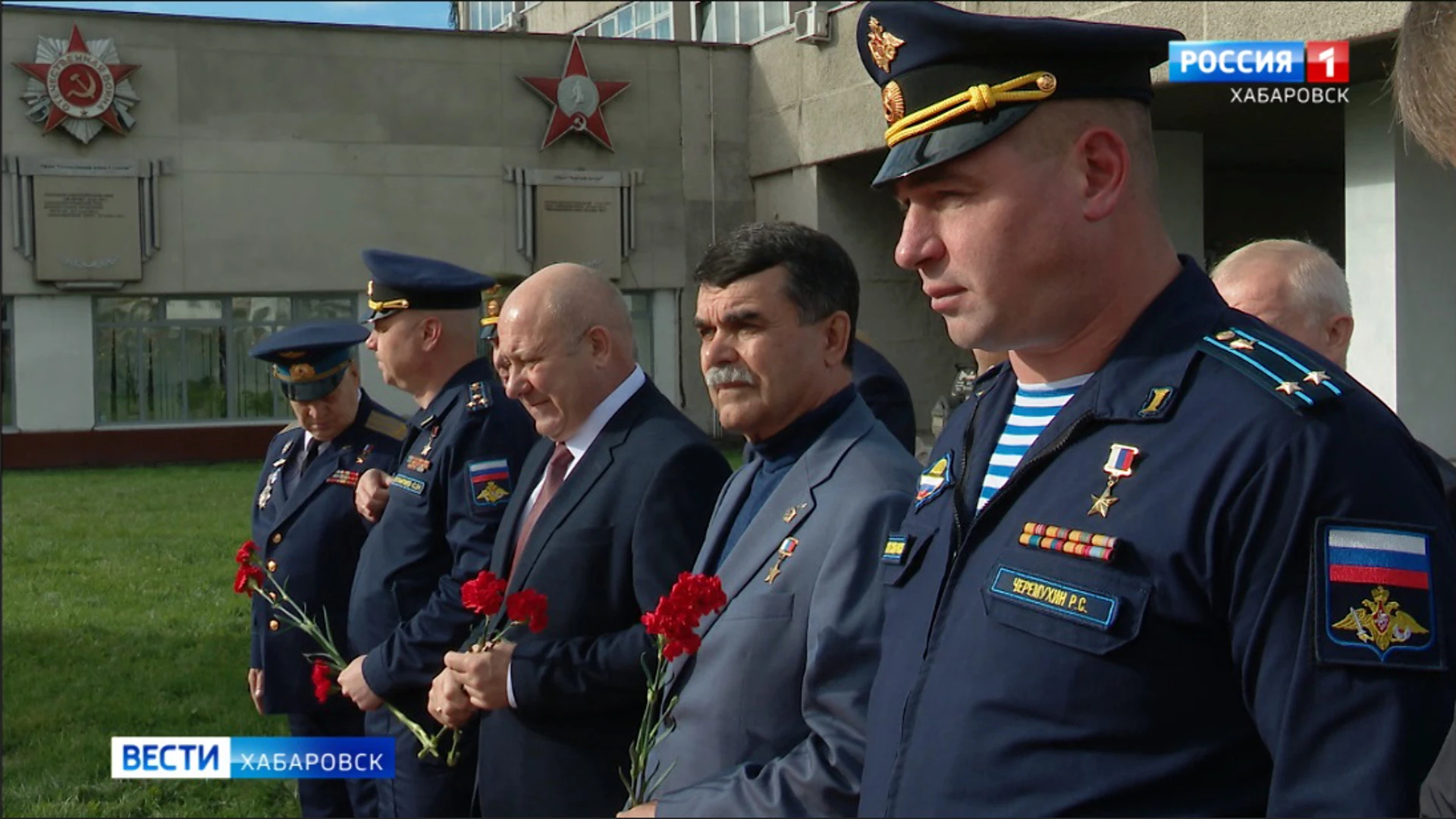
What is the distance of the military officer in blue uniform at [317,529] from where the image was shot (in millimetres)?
5055

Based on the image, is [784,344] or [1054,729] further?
[784,344]

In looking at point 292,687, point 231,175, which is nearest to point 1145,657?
point 292,687

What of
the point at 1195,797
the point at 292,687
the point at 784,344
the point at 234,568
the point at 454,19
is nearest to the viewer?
the point at 1195,797

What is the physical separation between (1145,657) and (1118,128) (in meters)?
0.66

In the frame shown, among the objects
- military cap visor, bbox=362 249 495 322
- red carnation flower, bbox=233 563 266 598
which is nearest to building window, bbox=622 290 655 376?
military cap visor, bbox=362 249 495 322

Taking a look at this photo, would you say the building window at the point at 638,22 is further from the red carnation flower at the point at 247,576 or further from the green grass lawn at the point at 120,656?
the red carnation flower at the point at 247,576

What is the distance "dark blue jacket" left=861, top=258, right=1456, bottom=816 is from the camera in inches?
58.3

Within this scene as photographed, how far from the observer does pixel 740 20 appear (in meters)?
26.5

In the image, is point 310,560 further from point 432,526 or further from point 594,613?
point 594,613

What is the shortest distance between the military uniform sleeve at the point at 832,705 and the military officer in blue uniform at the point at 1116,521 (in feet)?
0.99

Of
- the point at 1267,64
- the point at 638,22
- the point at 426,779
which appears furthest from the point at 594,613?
the point at 638,22

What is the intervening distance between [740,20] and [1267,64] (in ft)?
41.4

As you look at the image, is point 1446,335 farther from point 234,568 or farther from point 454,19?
point 454,19

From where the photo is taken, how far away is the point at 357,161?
23.5 meters
